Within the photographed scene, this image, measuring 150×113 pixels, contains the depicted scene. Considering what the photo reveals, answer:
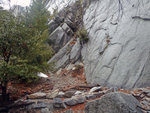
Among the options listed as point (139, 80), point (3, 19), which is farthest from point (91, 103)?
point (3, 19)

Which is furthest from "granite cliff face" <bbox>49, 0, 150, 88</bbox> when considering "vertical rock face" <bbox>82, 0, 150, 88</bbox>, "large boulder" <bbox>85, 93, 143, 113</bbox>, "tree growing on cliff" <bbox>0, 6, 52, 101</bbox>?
"tree growing on cliff" <bbox>0, 6, 52, 101</bbox>

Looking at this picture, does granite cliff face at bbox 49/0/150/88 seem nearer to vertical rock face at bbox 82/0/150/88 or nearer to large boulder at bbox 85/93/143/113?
vertical rock face at bbox 82/0/150/88

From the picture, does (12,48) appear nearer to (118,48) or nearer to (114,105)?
(114,105)

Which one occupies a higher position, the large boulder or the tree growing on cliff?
the tree growing on cliff

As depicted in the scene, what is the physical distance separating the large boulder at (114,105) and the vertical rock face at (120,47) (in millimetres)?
2588

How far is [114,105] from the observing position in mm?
3146

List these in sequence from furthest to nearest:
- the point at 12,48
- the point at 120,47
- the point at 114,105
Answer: the point at 120,47
the point at 12,48
the point at 114,105

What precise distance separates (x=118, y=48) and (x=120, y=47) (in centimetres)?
13

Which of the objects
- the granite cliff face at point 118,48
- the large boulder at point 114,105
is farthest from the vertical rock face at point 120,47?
the large boulder at point 114,105

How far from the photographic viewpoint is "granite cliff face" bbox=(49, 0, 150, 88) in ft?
19.2

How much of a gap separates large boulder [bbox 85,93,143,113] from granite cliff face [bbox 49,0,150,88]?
2585 mm

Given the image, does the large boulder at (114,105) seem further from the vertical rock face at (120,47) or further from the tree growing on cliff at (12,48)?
the tree growing on cliff at (12,48)

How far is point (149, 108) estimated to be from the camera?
3.67 m

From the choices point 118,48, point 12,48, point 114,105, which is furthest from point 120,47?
point 12,48
